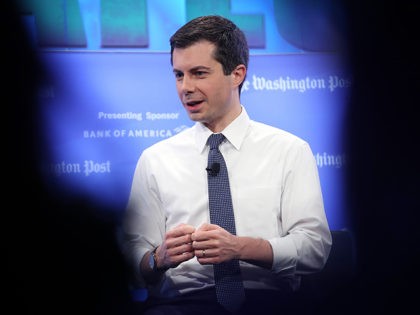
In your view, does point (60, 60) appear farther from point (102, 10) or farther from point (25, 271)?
point (25, 271)

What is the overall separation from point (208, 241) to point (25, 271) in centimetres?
92

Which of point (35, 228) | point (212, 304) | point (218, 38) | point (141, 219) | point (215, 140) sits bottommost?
point (212, 304)

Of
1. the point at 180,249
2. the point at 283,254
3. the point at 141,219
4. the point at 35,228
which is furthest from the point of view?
the point at 35,228

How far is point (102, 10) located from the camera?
2.58m

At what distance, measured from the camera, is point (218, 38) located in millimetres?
2283

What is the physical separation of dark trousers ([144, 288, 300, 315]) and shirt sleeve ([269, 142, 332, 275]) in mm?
118

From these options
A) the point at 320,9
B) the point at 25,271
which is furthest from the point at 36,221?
the point at 320,9

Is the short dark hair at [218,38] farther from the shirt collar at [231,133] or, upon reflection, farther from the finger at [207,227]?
the finger at [207,227]

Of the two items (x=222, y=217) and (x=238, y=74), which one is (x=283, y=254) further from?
(x=238, y=74)

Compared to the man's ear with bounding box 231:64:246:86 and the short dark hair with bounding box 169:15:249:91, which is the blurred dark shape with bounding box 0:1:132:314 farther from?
the man's ear with bounding box 231:64:246:86

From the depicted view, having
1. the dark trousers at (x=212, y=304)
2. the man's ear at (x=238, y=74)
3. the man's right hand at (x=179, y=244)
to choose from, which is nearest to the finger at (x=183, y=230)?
the man's right hand at (x=179, y=244)

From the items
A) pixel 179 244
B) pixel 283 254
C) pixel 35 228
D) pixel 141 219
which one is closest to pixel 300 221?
pixel 283 254

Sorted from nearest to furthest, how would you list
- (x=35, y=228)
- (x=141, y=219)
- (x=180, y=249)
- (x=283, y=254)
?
(x=180, y=249)
(x=283, y=254)
(x=141, y=219)
(x=35, y=228)

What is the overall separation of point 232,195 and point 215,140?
226 mm
